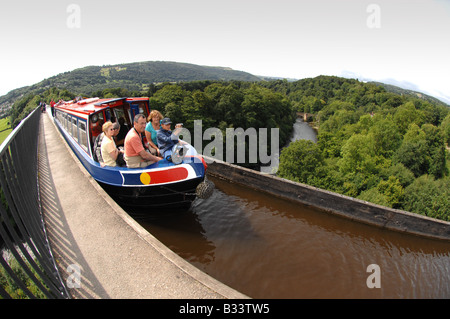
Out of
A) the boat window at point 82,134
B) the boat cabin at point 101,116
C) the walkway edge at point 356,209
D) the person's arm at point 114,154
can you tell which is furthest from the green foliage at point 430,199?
the boat window at point 82,134

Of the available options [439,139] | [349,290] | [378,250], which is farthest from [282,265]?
[439,139]

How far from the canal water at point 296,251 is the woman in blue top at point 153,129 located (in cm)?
225

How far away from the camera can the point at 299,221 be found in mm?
8164

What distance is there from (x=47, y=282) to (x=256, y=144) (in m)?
40.9

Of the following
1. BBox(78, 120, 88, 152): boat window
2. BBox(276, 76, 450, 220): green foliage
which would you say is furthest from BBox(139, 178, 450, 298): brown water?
BBox(276, 76, 450, 220): green foliage

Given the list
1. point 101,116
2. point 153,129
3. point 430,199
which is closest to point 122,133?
point 101,116

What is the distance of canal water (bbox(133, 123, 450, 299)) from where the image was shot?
5.74 m

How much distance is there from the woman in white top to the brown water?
7.57ft

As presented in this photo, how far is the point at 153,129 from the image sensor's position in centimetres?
789

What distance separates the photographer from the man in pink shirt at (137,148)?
641cm

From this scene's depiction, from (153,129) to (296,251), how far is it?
6.11m

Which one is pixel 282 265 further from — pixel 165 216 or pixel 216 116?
pixel 216 116

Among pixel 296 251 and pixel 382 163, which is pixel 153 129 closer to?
pixel 296 251

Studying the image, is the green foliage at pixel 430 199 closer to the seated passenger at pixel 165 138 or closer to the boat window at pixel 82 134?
the seated passenger at pixel 165 138
